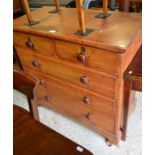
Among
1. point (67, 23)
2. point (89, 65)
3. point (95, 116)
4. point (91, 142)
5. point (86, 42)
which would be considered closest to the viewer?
point (86, 42)

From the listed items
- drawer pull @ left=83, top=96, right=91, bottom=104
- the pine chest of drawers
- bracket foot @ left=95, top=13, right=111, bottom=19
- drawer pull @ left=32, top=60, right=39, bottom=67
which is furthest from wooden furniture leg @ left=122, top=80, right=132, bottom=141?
drawer pull @ left=32, top=60, right=39, bottom=67

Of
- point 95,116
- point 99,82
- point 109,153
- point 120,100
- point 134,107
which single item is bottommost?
point 109,153

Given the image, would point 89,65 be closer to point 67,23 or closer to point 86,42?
point 86,42

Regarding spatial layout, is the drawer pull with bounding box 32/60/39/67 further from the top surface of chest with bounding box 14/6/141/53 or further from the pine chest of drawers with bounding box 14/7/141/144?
the top surface of chest with bounding box 14/6/141/53

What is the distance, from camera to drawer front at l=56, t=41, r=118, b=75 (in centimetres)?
105

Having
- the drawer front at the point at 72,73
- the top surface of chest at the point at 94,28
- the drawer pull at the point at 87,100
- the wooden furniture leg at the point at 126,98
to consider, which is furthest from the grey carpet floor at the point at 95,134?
the top surface of chest at the point at 94,28

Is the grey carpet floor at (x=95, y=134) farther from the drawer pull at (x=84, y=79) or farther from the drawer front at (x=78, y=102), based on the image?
the drawer pull at (x=84, y=79)

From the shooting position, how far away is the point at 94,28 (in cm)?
118

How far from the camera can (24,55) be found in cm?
159

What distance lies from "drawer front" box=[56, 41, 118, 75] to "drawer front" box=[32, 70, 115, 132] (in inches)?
9.5
